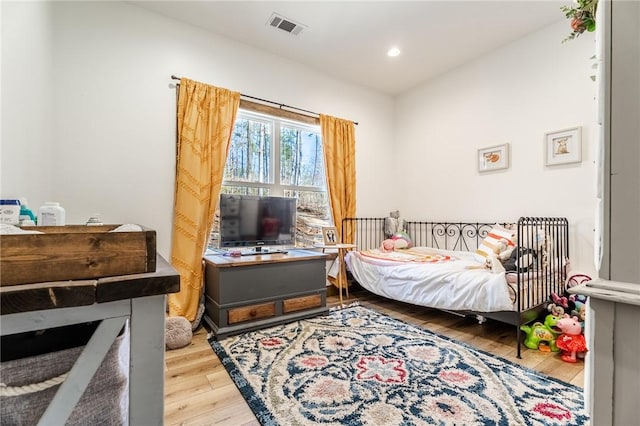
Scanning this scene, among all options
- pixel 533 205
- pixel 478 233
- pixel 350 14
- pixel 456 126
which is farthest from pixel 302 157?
pixel 533 205

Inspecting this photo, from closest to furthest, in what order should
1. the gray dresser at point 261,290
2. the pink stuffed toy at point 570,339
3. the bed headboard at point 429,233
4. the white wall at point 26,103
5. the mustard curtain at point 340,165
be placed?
the white wall at point 26,103
the pink stuffed toy at point 570,339
the gray dresser at point 261,290
the bed headboard at point 429,233
the mustard curtain at point 340,165

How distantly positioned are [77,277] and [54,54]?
2.52 m

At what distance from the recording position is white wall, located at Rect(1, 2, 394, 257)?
1.89 m

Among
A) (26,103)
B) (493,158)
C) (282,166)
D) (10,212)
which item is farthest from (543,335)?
(26,103)

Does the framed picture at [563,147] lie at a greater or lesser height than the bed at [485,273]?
greater

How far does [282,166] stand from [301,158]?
0.30 meters

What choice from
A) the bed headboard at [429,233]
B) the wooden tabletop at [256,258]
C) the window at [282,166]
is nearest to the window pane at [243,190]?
the window at [282,166]

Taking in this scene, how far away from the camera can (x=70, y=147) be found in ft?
6.93

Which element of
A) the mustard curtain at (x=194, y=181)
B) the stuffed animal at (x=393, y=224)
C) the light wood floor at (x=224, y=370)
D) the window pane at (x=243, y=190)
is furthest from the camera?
the stuffed animal at (x=393, y=224)

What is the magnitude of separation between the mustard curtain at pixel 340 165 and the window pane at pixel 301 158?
132 millimetres

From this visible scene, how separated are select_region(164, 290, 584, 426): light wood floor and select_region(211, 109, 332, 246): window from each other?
1.11 meters

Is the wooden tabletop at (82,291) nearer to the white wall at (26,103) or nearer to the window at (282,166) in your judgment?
the white wall at (26,103)

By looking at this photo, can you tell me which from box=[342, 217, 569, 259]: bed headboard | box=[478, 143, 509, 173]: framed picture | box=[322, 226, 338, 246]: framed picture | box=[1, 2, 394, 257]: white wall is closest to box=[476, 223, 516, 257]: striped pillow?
box=[342, 217, 569, 259]: bed headboard

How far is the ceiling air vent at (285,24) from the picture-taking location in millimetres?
2510
